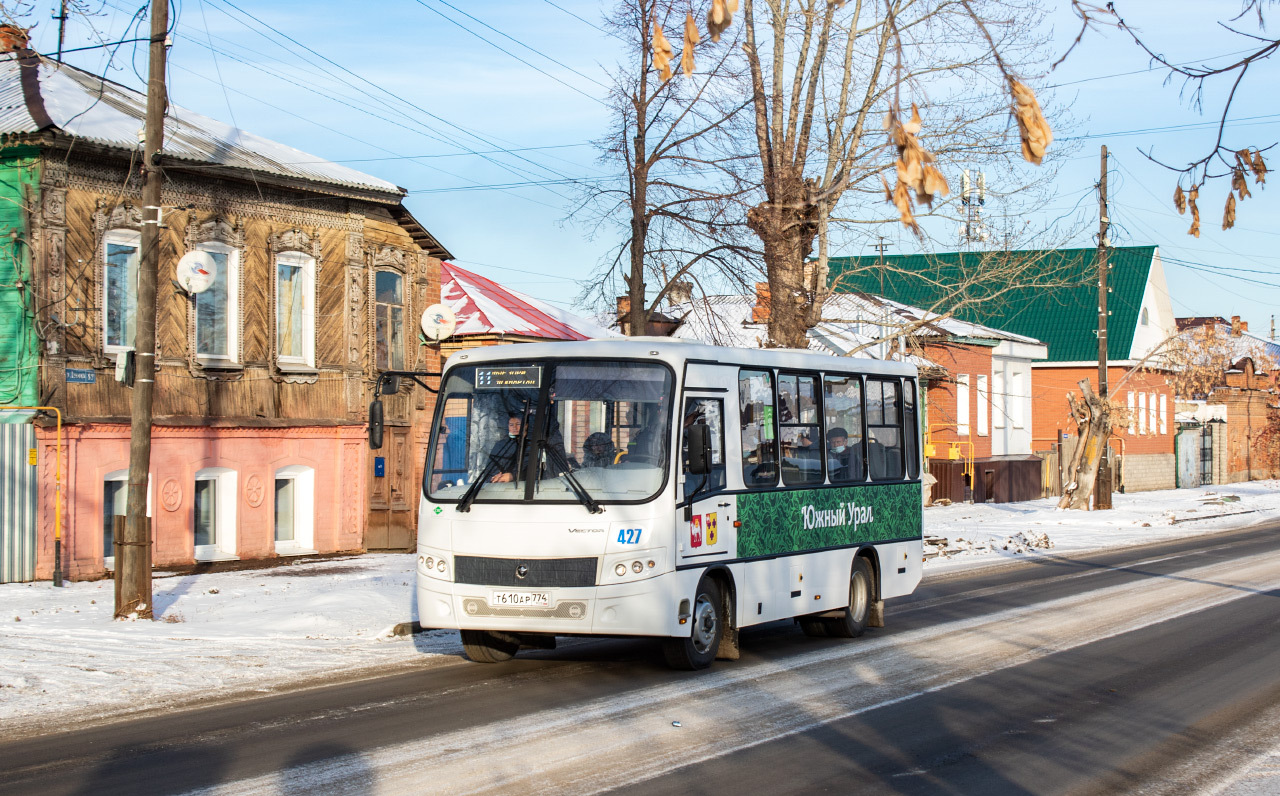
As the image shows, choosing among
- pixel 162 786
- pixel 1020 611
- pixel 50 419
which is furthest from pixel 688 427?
pixel 50 419

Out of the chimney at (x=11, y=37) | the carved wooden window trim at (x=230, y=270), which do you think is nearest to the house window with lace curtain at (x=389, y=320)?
the carved wooden window trim at (x=230, y=270)

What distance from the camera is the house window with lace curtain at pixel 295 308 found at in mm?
23203

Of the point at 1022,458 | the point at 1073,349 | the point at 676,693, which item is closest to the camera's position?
the point at 676,693

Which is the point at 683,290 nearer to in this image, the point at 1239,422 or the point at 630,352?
the point at 630,352

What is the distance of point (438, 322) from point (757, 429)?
14746 millimetres

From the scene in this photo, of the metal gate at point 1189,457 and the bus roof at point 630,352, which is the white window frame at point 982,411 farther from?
the bus roof at point 630,352

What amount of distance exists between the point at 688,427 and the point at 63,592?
10512 mm

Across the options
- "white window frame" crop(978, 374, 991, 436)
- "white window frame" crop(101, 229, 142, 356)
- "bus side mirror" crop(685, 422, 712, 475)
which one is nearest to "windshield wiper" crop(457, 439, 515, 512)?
"bus side mirror" crop(685, 422, 712, 475)

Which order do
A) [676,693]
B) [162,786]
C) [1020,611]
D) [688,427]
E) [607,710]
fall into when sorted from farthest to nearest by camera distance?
[1020,611], [688,427], [676,693], [607,710], [162,786]

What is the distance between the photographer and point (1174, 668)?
1155 centimetres

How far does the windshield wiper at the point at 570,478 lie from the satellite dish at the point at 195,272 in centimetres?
1175

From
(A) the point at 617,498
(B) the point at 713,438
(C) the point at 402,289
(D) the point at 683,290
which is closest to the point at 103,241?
(C) the point at 402,289

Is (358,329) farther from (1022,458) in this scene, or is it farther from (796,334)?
(1022,458)

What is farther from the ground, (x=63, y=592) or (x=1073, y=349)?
(x=1073, y=349)
